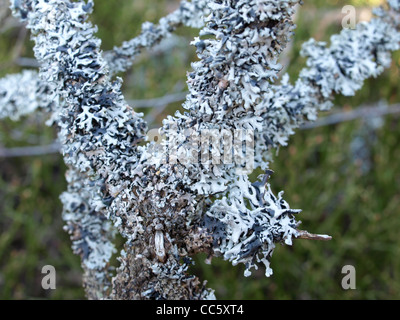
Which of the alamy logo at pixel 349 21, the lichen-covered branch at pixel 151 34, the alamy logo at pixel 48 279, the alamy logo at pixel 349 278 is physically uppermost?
the alamy logo at pixel 349 21

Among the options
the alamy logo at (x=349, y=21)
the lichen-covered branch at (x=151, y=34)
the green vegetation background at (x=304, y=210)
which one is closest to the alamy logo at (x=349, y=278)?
the green vegetation background at (x=304, y=210)

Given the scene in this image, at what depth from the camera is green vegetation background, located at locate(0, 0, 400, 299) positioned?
1109mm

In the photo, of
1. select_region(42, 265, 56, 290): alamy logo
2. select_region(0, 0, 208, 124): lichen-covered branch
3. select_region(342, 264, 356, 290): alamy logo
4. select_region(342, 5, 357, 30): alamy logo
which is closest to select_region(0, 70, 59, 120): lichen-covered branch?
select_region(0, 0, 208, 124): lichen-covered branch

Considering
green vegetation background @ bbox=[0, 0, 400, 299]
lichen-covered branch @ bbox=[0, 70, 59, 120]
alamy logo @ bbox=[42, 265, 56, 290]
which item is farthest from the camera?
green vegetation background @ bbox=[0, 0, 400, 299]

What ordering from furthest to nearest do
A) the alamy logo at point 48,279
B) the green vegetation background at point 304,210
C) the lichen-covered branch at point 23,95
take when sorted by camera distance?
the green vegetation background at point 304,210 < the alamy logo at point 48,279 < the lichen-covered branch at point 23,95

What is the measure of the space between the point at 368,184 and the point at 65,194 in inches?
45.1

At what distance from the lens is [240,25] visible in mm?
289

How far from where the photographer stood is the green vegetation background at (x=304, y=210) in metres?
1.11

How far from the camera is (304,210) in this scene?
1.17m

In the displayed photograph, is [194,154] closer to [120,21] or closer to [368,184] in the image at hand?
[368,184]

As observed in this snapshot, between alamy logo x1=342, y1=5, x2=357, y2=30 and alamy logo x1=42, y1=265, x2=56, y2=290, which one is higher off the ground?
alamy logo x1=342, y1=5, x2=357, y2=30

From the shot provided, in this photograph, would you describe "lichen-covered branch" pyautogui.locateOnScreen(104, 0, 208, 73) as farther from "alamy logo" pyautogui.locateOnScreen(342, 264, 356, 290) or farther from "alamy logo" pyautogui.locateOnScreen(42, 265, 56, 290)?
"alamy logo" pyautogui.locateOnScreen(342, 264, 356, 290)

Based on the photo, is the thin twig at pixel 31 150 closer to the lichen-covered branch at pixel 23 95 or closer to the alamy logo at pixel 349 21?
the lichen-covered branch at pixel 23 95

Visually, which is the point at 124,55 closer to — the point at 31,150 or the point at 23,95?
the point at 23,95
